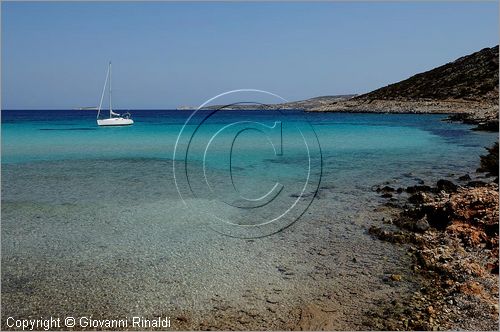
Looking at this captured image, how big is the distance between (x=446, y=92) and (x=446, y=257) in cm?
8674

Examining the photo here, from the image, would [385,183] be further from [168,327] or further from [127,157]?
[127,157]

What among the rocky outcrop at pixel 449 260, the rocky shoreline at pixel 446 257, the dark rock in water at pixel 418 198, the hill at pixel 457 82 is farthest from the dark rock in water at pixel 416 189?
the hill at pixel 457 82

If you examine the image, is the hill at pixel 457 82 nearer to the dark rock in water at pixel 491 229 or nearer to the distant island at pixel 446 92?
the distant island at pixel 446 92

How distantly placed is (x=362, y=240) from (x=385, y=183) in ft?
25.0

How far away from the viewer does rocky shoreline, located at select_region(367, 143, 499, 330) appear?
6.14 m

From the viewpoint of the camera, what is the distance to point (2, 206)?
528 inches

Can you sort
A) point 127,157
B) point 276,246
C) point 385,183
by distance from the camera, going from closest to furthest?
1. point 276,246
2. point 385,183
3. point 127,157

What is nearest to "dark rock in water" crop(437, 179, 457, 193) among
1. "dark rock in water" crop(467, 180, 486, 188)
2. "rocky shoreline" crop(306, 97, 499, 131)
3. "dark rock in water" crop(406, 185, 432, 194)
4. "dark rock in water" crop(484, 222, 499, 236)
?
Result: "dark rock in water" crop(406, 185, 432, 194)

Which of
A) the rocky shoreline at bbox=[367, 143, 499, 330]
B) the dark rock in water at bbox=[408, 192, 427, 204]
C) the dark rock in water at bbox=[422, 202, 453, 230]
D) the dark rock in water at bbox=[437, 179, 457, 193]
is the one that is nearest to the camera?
the rocky shoreline at bbox=[367, 143, 499, 330]

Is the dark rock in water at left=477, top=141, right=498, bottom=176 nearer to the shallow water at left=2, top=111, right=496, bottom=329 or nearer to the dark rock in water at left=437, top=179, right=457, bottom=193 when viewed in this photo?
the shallow water at left=2, top=111, right=496, bottom=329

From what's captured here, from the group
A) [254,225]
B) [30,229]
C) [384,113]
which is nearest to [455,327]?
[254,225]

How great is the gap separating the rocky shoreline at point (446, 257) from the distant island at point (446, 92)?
52.7 m

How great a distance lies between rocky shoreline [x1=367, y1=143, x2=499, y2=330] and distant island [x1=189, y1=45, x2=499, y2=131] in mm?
52719

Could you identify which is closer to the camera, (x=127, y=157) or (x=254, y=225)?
(x=254, y=225)
